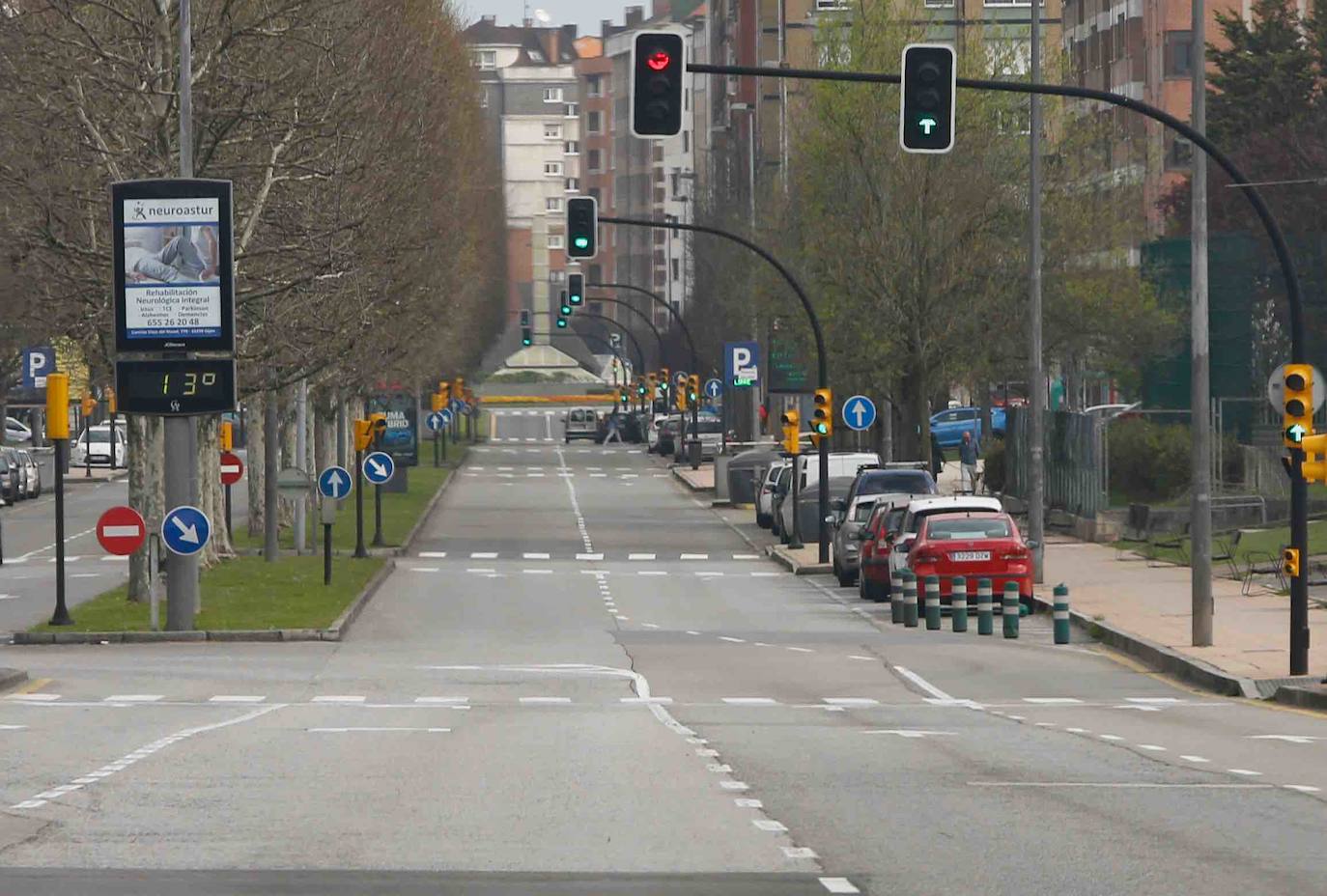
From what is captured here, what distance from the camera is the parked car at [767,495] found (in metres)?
59.6

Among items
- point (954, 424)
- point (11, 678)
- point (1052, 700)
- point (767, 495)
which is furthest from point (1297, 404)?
point (954, 424)

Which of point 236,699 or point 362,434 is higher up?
point 362,434

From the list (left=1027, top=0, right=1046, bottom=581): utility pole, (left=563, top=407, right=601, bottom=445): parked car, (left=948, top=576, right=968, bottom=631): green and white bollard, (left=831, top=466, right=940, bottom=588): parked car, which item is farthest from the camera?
(left=563, top=407, right=601, bottom=445): parked car

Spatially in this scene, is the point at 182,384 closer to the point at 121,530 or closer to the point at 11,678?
the point at 121,530

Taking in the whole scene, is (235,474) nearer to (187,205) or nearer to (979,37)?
(187,205)

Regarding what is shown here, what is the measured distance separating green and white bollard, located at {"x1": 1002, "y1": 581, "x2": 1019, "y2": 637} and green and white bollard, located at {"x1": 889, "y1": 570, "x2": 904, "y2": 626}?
273 centimetres

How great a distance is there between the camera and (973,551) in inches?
1337

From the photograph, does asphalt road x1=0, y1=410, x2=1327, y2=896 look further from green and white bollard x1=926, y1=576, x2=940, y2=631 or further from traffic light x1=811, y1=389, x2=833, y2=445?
traffic light x1=811, y1=389, x2=833, y2=445

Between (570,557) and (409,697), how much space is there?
91.1 ft

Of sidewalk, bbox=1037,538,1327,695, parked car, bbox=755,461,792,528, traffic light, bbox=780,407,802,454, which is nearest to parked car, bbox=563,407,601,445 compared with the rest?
parked car, bbox=755,461,792,528

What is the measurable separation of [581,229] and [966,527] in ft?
25.2

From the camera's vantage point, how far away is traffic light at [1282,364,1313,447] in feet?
80.0

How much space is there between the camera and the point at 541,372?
192125 millimetres

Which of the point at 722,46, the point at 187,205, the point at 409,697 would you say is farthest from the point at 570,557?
the point at 722,46
